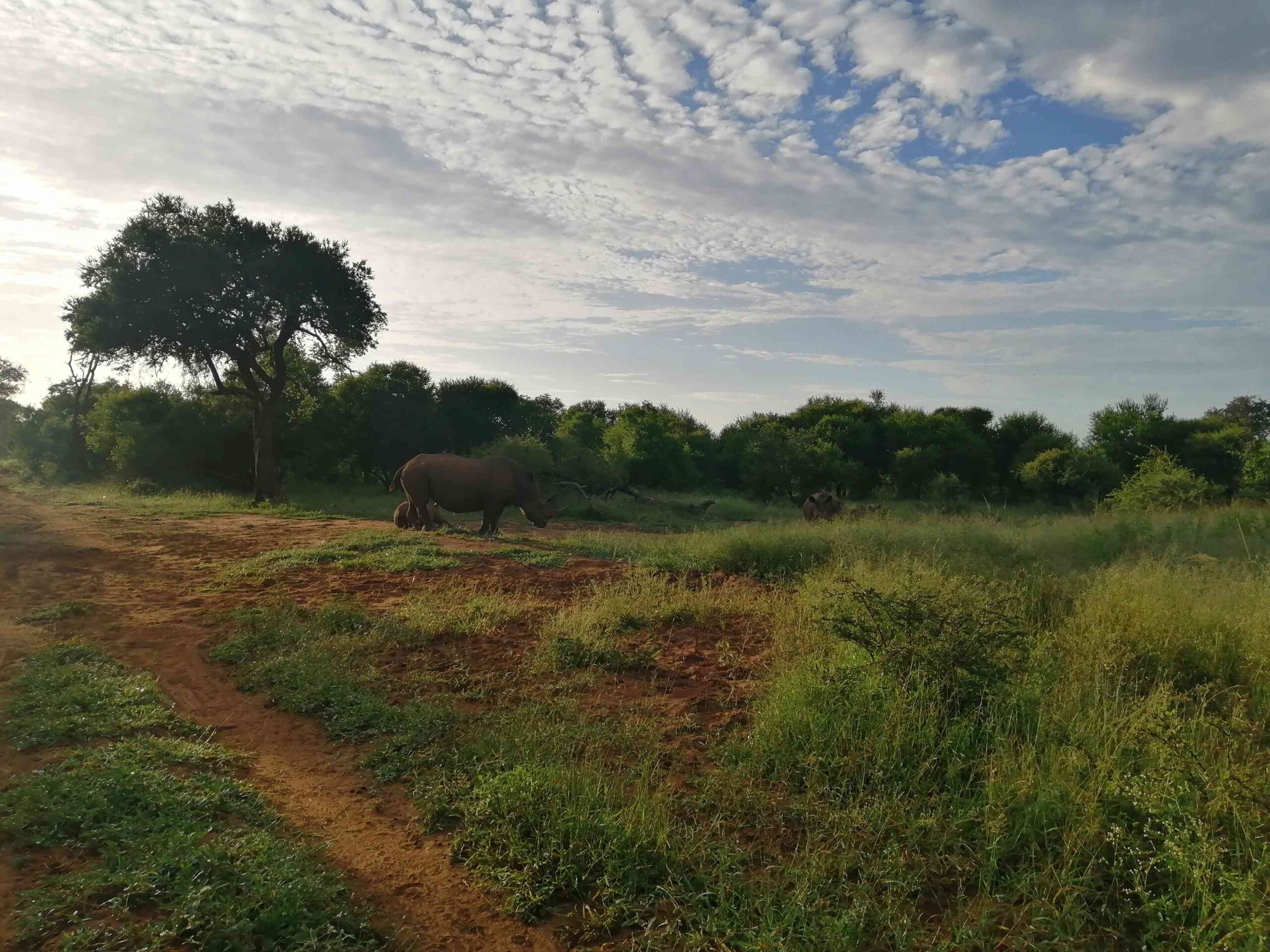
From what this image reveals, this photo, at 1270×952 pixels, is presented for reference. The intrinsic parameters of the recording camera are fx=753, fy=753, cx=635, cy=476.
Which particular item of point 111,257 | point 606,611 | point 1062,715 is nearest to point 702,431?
point 111,257

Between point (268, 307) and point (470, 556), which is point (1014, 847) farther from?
point (268, 307)

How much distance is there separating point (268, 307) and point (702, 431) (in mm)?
21965

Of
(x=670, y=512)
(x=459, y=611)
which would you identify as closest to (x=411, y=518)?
(x=459, y=611)

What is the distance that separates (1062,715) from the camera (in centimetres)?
441

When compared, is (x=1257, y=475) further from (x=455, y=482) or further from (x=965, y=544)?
(x=455, y=482)

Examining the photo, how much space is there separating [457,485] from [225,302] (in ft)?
36.0

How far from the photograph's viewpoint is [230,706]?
5336 millimetres

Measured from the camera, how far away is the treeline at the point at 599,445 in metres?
24.9

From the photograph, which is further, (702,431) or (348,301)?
(702,431)

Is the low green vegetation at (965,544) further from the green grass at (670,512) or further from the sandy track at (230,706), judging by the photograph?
the green grass at (670,512)

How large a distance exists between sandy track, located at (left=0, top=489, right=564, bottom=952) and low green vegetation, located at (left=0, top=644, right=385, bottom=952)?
0.16 meters

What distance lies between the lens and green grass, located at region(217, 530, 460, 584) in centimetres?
980

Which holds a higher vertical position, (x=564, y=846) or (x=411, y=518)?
(x=411, y=518)

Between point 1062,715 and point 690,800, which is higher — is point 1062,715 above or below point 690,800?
above
